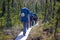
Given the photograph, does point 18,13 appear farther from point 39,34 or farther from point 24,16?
point 39,34

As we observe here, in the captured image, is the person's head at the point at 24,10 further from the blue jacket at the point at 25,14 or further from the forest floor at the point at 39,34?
the forest floor at the point at 39,34

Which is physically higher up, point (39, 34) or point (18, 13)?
point (18, 13)

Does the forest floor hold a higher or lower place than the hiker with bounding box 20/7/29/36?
lower

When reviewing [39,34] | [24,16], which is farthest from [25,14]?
[39,34]

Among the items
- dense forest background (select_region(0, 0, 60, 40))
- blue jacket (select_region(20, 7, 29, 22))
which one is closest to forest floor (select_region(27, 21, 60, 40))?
dense forest background (select_region(0, 0, 60, 40))

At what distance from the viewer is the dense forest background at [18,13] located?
7.55ft

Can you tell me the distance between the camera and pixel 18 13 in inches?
92.5

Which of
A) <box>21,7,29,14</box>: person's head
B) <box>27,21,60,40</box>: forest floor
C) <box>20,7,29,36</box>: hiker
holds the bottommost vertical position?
<box>27,21,60,40</box>: forest floor

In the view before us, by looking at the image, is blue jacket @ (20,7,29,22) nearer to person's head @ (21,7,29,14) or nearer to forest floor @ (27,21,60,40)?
person's head @ (21,7,29,14)

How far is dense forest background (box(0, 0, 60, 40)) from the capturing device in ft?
7.55

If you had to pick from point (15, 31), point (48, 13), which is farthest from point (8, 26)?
point (48, 13)

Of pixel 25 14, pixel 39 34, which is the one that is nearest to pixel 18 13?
pixel 25 14

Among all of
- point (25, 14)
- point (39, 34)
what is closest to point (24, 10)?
point (25, 14)

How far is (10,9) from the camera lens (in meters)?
2.37
